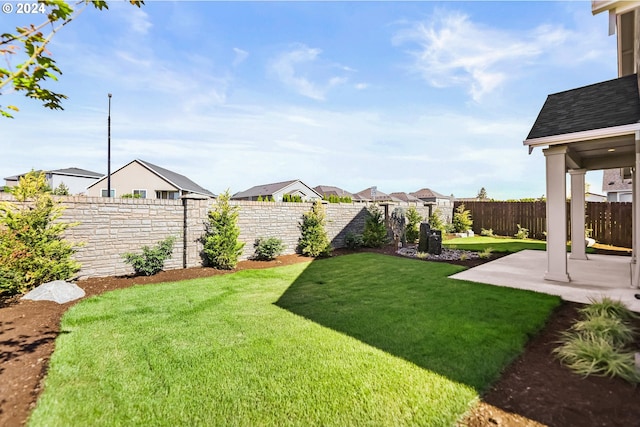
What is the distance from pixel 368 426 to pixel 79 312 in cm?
489

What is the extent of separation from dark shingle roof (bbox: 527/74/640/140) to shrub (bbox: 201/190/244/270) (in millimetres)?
7472

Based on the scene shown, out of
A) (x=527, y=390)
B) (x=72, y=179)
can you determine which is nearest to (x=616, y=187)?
(x=527, y=390)

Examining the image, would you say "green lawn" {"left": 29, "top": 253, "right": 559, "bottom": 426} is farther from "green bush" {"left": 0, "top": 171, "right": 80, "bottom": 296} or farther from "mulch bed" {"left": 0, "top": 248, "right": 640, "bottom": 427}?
"green bush" {"left": 0, "top": 171, "right": 80, "bottom": 296}

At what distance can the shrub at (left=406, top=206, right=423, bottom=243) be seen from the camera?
13.3m

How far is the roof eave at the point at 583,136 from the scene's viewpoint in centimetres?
483

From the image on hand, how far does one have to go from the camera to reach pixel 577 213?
8062mm

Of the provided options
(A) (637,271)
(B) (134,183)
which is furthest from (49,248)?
(B) (134,183)

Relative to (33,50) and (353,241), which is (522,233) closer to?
(353,241)

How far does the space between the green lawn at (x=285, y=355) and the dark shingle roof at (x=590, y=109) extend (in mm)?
3284

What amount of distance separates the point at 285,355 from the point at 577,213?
358 inches

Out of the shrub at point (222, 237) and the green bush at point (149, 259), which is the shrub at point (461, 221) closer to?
the shrub at point (222, 237)

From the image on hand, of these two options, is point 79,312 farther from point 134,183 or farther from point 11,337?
point 134,183

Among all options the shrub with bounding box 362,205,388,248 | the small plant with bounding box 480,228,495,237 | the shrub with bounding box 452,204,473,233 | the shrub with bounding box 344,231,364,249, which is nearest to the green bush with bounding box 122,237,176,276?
the shrub with bounding box 344,231,364,249

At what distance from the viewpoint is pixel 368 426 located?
214cm
